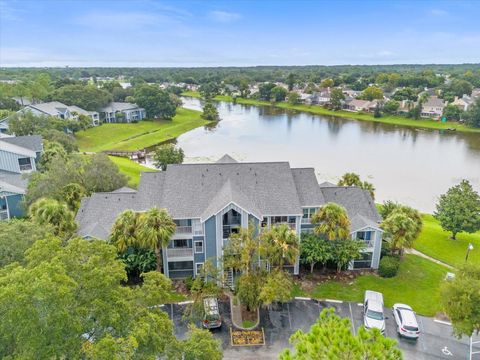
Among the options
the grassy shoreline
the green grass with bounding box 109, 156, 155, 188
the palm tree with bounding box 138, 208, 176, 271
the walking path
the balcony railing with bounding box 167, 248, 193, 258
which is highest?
the palm tree with bounding box 138, 208, 176, 271

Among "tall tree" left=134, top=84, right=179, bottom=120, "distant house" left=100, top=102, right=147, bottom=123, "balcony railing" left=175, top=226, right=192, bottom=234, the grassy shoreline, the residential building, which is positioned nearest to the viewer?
the residential building

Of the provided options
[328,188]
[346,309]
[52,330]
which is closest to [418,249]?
[328,188]

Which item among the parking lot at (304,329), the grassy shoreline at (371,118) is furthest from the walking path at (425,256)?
the grassy shoreline at (371,118)

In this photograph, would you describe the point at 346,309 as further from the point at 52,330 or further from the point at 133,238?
the point at 52,330

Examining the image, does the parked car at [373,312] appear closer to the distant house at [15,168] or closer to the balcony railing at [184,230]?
the balcony railing at [184,230]

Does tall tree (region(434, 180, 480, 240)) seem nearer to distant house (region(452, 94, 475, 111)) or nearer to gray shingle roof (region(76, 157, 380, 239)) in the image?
gray shingle roof (region(76, 157, 380, 239))

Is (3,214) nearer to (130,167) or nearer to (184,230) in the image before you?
(184,230)

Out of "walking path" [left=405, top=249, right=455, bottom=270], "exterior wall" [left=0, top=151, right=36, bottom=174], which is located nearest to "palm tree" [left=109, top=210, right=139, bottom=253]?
"walking path" [left=405, top=249, right=455, bottom=270]
